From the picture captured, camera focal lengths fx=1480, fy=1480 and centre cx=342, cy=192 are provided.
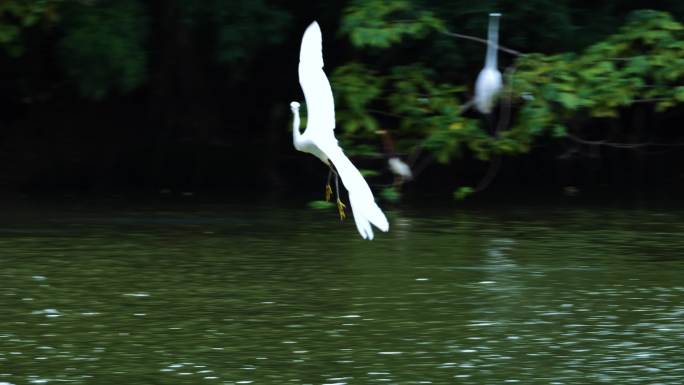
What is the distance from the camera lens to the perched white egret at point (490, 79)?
15.4 metres

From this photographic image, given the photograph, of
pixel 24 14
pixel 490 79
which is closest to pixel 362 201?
pixel 490 79

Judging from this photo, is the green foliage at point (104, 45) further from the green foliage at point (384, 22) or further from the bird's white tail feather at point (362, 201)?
the bird's white tail feather at point (362, 201)

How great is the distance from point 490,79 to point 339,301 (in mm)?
5550

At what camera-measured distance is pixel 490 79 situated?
15.4 m

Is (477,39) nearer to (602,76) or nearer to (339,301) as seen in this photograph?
(602,76)

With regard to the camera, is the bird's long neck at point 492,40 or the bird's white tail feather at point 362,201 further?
the bird's long neck at point 492,40

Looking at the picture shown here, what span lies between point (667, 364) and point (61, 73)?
12511mm

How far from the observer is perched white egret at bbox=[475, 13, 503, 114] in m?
15.4

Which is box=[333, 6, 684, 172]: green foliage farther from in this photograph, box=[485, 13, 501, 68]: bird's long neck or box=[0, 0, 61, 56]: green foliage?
box=[0, 0, 61, 56]: green foliage

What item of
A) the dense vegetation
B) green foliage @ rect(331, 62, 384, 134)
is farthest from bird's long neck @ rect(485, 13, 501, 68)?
green foliage @ rect(331, 62, 384, 134)

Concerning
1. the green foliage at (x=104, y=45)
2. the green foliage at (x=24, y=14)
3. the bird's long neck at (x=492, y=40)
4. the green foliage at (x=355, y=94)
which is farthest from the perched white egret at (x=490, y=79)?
the green foliage at (x=24, y=14)

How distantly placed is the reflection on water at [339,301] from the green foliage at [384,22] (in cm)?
194

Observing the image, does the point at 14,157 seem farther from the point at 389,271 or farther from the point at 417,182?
the point at 389,271

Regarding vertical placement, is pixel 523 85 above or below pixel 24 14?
below
